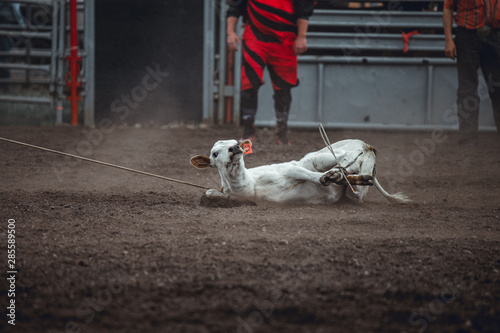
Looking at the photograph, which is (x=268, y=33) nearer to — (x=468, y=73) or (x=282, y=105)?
(x=282, y=105)

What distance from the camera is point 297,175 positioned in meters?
3.87

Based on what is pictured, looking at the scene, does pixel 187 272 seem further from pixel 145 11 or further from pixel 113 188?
pixel 145 11

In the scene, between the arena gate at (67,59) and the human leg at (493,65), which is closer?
the human leg at (493,65)

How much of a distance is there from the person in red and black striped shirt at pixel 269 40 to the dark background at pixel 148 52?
190 cm

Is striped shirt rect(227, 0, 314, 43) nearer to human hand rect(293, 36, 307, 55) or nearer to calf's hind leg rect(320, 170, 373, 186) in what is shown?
human hand rect(293, 36, 307, 55)

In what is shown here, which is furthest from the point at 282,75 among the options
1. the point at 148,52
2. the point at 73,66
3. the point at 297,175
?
the point at 73,66

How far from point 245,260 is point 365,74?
617 centimetres

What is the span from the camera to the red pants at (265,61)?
6480 millimetres

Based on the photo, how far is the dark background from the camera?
328 inches

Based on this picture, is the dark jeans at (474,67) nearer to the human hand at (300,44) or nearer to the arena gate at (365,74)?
the human hand at (300,44)

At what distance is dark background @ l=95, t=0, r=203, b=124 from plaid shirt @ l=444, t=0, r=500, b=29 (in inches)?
151

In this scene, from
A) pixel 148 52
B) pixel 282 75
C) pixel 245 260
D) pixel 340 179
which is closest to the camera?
pixel 245 260

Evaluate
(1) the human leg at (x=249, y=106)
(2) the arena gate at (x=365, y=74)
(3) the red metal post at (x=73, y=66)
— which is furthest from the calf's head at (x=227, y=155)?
(3) the red metal post at (x=73, y=66)

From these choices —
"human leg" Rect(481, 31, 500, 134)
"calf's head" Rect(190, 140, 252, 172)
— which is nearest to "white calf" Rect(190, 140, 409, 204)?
"calf's head" Rect(190, 140, 252, 172)
